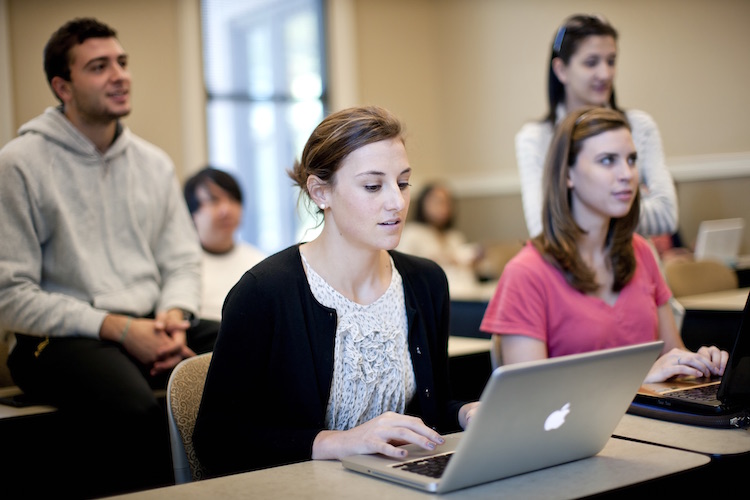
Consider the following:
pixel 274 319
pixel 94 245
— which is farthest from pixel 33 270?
pixel 274 319

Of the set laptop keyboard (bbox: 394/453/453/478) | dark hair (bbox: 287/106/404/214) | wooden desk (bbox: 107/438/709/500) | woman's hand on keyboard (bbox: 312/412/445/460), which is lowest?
wooden desk (bbox: 107/438/709/500)

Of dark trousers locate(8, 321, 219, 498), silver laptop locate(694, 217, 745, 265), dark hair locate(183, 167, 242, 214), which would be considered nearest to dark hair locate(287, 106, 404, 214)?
dark trousers locate(8, 321, 219, 498)

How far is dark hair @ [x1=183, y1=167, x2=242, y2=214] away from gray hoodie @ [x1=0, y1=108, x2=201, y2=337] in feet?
2.46

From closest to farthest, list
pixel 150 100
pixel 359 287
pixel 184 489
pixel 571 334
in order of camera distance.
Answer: pixel 184 489 → pixel 359 287 → pixel 571 334 → pixel 150 100

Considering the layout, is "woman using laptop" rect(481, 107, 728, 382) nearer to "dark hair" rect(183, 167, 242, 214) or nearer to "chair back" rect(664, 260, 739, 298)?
"chair back" rect(664, 260, 739, 298)

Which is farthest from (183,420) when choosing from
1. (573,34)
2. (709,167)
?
(709,167)

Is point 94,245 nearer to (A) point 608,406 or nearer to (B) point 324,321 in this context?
(B) point 324,321

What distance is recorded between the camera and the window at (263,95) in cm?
602

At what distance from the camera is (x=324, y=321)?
5.29 ft

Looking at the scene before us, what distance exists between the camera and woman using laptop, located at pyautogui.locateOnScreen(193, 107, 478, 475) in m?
1.51

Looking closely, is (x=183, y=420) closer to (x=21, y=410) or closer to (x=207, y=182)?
(x=21, y=410)

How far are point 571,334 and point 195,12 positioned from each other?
4557 millimetres

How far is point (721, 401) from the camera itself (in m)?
1.53

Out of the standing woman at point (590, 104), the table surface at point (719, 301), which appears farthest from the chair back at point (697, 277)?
the standing woman at point (590, 104)
